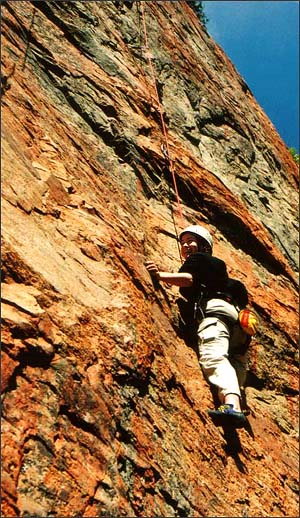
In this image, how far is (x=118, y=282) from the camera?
19.1 ft

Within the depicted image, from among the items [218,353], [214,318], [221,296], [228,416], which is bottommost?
[228,416]

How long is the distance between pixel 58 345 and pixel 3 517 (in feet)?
4.85

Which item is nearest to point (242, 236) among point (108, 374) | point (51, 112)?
point (51, 112)

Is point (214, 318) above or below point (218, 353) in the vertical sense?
above

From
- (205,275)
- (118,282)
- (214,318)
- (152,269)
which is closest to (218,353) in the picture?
(214,318)

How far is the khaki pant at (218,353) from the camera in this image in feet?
19.3

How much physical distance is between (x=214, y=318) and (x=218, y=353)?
46 cm

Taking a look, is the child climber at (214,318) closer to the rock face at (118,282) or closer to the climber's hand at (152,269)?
the climber's hand at (152,269)

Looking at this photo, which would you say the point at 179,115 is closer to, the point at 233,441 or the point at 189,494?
the point at 233,441

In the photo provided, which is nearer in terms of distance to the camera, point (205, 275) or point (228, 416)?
point (228, 416)

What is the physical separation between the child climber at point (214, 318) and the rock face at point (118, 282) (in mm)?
202

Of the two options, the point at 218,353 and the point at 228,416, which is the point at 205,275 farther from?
the point at 228,416

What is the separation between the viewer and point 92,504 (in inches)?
156

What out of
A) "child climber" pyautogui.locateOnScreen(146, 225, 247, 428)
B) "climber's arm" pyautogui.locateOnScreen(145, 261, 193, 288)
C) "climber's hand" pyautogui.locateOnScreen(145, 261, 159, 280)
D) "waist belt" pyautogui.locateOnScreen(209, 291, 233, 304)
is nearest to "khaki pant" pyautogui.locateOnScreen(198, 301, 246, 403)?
"child climber" pyautogui.locateOnScreen(146, 225, 247, 428)
